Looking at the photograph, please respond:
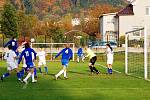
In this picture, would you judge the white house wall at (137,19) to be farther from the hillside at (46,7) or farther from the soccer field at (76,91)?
the hillside at (46,7)

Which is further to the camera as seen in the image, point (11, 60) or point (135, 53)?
point (135, 53)

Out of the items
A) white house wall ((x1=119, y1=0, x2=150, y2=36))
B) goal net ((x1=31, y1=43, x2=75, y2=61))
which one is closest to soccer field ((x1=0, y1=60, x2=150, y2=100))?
goal net ((x1=31, y1=43, x2=75, y2=61))

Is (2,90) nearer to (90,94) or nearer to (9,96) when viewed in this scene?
(9,96)

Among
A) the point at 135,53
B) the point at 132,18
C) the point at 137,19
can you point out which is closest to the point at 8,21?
the point at 132,18

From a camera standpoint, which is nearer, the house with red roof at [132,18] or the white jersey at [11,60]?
the white jersey at [11,60]

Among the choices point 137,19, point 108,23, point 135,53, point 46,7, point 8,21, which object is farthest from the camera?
point 46,7

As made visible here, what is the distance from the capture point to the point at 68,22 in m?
126

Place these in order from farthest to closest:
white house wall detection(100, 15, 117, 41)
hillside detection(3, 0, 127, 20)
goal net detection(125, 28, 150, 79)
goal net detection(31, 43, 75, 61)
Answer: hillside detection(3, 0, 127, 20)
white house wall detection(100, 15, 117, 41)
goal net detection(31, 43, 75, 61)
goal net detection(125, 28, 150, 79)

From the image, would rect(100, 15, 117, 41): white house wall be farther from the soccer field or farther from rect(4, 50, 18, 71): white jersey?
the soccer field

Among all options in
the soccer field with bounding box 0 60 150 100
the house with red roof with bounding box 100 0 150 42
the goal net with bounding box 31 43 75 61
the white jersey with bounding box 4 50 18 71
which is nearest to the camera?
the soccer field with bounding box 0 60 150 100

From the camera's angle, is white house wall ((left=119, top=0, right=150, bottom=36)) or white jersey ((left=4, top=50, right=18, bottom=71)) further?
white house wall ((left=119, top=0, right=150, bottom=36))

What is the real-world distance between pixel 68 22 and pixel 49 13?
17866 mm

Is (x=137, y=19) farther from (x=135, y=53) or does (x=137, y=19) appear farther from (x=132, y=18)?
(x=135, y=53)

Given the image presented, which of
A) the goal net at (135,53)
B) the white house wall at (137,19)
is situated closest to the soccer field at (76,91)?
the goal net at (135,53)
